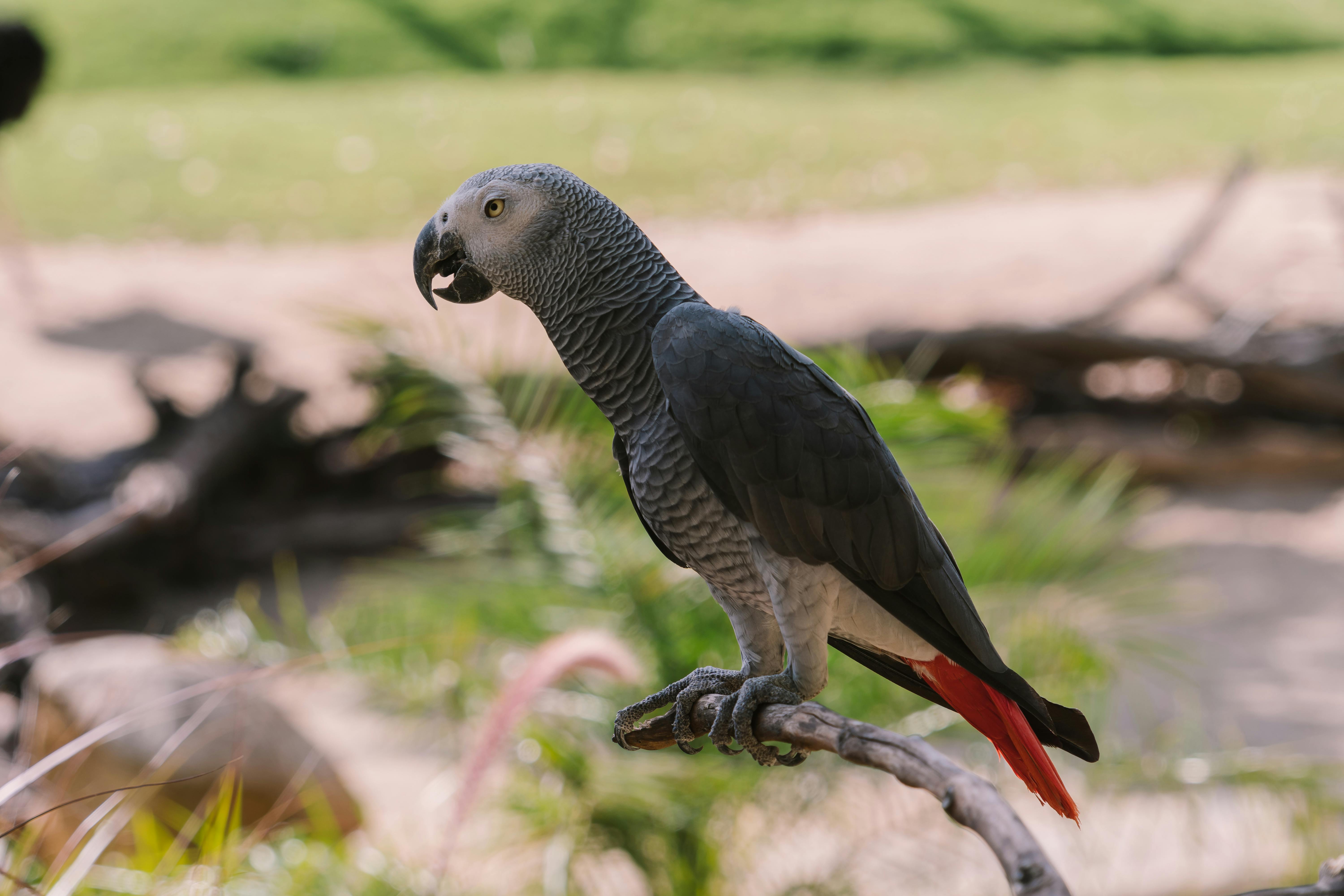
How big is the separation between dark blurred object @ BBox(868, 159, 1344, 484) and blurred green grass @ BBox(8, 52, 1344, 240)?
186 cm

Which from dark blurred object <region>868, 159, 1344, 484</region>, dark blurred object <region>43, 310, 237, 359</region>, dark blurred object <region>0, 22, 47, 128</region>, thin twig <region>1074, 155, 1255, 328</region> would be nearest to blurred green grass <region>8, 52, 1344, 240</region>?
dark blurred object <region>43, 310, 237, 359</region>

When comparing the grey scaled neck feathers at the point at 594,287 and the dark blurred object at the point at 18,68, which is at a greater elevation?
the grey scaled neck feathers at the point at 594,287

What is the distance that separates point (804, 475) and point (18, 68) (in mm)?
3399

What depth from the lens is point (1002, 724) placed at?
57cm

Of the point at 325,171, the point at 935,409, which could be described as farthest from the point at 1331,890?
the point at 325,171

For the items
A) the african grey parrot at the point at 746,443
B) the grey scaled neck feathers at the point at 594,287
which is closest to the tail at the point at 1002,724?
the african grey parrot at the point at 746,443

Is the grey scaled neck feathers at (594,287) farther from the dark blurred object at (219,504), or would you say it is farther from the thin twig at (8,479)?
the dark blurred object at (219,504)

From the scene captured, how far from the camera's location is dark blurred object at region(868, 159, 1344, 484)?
2.97m

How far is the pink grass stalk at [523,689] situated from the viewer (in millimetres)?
785

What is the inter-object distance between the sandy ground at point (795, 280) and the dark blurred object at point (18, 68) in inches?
35.0

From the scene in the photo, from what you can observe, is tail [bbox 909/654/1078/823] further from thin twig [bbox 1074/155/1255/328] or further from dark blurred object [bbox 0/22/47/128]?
dark blurred object [bbox 0/22/47/128]

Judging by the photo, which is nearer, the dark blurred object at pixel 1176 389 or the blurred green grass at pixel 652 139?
the dark blurred object at pixel 1176 389

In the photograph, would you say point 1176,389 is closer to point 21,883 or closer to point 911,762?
point 911,762

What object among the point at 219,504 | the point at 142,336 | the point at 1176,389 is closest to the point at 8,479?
the point at 219,504
